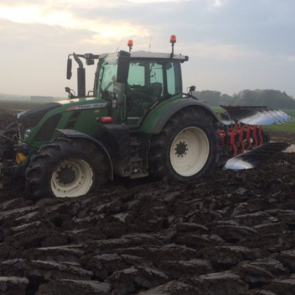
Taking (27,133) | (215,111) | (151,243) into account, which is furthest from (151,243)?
(215,111)

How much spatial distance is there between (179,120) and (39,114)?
7.41 feet

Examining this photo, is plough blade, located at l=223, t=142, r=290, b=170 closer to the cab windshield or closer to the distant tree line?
the cab windshield

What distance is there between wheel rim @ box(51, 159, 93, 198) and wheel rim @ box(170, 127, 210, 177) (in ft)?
5.41

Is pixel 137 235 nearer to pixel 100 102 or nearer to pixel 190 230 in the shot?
pixel 190 230

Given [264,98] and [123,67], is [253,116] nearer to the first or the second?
[123,67]

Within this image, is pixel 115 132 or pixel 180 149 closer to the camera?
pixel 115 132

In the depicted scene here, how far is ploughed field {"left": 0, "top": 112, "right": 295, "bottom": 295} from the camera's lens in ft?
10.4

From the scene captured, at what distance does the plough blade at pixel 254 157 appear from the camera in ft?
28.1

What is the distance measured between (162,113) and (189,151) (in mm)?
1000

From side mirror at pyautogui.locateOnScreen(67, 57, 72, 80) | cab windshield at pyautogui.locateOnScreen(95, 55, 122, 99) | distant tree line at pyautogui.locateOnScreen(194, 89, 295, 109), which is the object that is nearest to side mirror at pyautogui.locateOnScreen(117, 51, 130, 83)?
cab windshield at pyautogui.locateOnScreen(95, 55, 122, 99)

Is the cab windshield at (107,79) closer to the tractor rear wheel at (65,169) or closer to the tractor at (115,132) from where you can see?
the tractor at (115,132)

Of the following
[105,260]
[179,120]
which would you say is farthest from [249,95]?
[105,260]

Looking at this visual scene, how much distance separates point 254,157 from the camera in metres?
9.08

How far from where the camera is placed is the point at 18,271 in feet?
10.9
